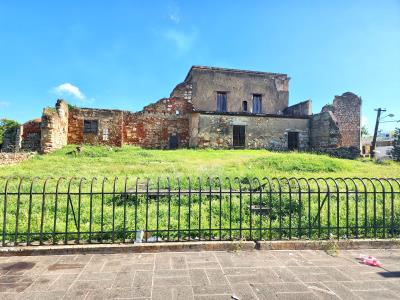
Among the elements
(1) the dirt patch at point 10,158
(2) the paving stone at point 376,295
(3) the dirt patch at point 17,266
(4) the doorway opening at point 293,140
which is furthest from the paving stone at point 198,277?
(4) the doorway opening at point 293,140

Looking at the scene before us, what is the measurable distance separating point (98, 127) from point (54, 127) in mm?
3800

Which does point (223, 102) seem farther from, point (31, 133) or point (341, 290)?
point (341, 290)

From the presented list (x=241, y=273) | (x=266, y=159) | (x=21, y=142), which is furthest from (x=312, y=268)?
(x=21, y=142)

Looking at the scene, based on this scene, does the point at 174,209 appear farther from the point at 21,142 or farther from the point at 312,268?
the point at 21,142

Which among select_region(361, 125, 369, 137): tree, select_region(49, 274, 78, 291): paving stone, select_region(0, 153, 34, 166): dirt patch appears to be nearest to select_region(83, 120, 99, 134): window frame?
select_region(0, 153, 34, 166): dirt patch

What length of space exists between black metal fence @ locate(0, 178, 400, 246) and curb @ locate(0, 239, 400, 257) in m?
0.17

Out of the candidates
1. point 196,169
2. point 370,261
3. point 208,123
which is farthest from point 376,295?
point 208,123

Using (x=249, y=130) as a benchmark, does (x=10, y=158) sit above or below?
below

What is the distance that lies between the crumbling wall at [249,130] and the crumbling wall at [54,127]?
9153mm

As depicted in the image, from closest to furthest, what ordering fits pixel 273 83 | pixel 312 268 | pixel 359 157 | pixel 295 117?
pixel 312 268, pixel 359 157, pixel 295 117, pixel 273 83

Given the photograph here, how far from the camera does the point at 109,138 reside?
20312 mm

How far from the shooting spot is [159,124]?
21719 millimetres

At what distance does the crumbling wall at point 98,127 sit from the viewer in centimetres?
2003

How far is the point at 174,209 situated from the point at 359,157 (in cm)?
1782
